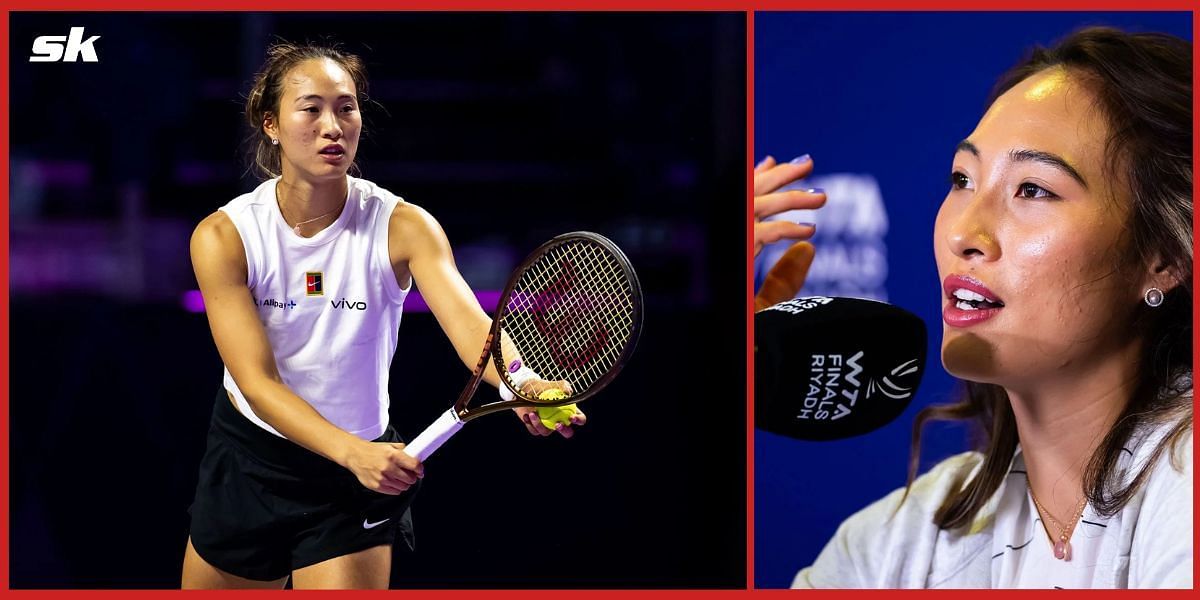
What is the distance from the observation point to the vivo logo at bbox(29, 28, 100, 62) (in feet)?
11.5

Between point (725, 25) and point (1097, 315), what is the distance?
143 centimetres

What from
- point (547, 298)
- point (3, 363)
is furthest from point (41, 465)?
point (547, 298)

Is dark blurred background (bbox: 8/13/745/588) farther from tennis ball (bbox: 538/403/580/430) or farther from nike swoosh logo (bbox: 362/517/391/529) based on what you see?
tennis ball (bbox: 538/403/580/430)

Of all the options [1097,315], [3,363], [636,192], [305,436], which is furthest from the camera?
[636,192]

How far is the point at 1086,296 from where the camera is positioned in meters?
2.77

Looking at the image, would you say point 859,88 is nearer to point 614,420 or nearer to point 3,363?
point 614,420

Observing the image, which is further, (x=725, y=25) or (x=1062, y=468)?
(x=725, y=25)

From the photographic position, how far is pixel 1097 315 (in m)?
2.78

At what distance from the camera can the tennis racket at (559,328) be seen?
114 inches

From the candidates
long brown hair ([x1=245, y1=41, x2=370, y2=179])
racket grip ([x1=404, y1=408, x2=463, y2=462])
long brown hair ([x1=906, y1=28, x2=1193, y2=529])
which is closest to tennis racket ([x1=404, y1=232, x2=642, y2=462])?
racket grip ([x1=404, y1=408, x2=463, y2=462])

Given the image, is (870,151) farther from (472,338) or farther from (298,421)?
(298,421)

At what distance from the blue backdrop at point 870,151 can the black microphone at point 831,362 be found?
65cm

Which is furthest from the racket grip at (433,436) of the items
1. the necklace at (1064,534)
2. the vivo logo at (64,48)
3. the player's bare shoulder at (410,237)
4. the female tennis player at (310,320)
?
the vivo logo at (64,48)

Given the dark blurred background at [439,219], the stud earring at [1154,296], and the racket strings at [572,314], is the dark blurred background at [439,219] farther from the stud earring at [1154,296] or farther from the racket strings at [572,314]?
the stud earring at [1154,296]
